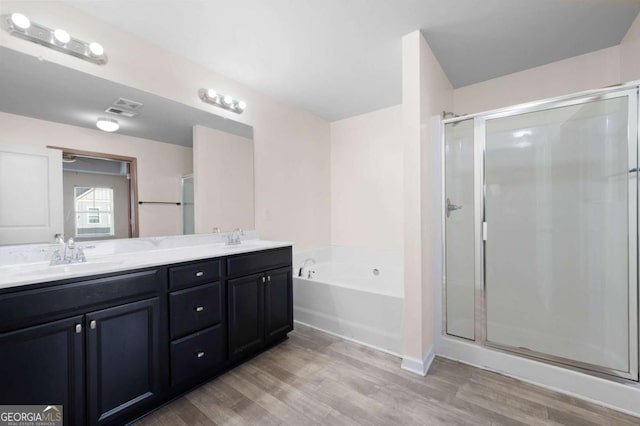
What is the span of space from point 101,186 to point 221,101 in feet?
4.01

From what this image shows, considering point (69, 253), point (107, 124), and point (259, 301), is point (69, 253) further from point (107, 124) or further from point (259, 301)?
point (259, 301)

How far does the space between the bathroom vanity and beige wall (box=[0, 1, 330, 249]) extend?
44.9 inches

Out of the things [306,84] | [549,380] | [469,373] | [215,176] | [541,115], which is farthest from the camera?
[306,84]

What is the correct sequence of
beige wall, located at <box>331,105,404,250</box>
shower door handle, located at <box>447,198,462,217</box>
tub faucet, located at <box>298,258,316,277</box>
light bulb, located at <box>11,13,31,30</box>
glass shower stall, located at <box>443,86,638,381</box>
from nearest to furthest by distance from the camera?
1. light bulb, located at <box>11,13,31,30</box>
2. glass shower stall, located at <box>443,86,638,381</box>
3. shower door handle, located at <box>447,198,462,217</box>
4. tub faucet, located at <box>298,258,316,277</box>
5. beige wall, located at <box>331,105,404,250</box>

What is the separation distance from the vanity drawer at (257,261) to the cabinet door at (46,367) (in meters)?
0.89

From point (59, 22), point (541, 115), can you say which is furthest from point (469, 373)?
point (59, 22)

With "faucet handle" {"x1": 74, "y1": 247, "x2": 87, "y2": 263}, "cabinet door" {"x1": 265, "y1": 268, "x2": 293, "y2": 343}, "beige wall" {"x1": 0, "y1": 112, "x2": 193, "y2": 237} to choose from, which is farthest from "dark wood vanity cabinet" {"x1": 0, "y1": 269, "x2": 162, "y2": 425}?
"cabinet door" {"x1": 265, "y1": 268, "x2": 293, "y2": 343}

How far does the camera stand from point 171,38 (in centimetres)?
197

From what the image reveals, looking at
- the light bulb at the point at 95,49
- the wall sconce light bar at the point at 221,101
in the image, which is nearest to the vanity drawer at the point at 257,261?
the wall sconce light bar at the point at 221,101

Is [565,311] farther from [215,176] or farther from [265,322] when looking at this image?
[215,176]

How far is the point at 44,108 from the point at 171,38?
951 mm

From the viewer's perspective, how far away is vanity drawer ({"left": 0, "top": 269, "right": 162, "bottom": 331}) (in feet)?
3.62

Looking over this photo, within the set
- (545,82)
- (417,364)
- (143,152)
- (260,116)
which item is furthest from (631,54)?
(143,152)

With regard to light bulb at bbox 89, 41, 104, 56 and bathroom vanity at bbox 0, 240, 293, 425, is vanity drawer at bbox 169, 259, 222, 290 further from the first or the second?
light bulb at bbox 89, 41, 104, 56
